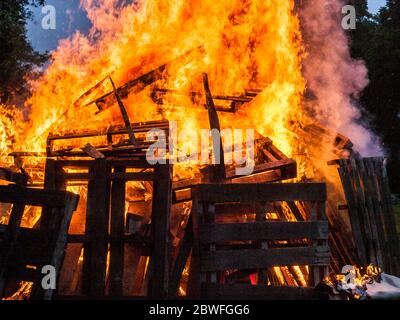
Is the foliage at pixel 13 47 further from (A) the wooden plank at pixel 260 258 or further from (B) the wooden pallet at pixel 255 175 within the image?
(A) the wooden plank at pixel 260 258

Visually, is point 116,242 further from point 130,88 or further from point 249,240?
point 130,88

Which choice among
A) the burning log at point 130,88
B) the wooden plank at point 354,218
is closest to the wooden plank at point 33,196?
the burning log at point 130,88

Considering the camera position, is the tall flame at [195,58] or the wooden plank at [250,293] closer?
the wooden plank at [250,293]

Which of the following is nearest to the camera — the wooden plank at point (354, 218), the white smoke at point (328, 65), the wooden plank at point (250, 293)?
the wooden plank at point (250, 293)

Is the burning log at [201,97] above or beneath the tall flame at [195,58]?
beneath

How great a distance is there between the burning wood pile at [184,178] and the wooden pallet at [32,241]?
0.7 inches

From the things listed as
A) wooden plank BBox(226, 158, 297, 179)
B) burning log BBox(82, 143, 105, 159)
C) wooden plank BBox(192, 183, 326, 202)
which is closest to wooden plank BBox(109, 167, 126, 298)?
burning log BBox(82, 143, 105, 159)

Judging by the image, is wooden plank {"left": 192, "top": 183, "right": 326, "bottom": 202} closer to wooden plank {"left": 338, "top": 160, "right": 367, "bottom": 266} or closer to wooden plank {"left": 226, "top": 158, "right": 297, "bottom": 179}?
wooden plank {"left": 226, "top": 158, "right": 297, "bottom": 179}

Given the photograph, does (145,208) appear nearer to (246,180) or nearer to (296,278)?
(246,180)

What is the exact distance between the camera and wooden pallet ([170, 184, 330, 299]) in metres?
5.95

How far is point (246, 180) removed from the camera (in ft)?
24.2

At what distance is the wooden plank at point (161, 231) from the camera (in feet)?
20.3

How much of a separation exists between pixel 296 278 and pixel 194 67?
5394 mm
